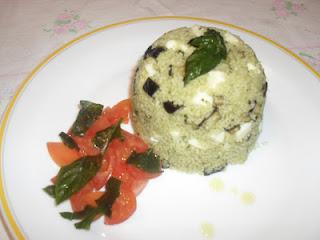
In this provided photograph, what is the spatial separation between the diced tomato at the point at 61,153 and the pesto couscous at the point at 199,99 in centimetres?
49

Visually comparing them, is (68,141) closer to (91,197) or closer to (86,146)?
(86,146)

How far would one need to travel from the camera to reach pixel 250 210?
2.10m

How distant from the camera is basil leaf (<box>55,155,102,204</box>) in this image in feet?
6.39

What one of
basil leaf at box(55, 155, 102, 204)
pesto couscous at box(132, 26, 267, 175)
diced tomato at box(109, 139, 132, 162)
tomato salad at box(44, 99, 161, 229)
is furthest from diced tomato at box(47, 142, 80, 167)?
pesto couscous at box(132, 26, 267, 175)

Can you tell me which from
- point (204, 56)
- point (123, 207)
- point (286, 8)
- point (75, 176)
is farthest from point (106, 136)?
point (286, 8)

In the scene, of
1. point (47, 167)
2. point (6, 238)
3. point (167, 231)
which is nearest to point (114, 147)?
point (47, 167)

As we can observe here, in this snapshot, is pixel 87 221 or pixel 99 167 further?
pixel 99 167

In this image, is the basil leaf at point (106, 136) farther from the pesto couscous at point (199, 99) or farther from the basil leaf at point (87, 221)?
the basil leaf at point (87, 221)

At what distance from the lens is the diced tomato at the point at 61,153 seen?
217 centimetres

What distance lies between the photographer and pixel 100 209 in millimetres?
1935

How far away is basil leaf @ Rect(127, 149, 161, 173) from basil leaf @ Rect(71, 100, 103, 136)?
0.38m

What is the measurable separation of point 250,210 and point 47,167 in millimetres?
1228

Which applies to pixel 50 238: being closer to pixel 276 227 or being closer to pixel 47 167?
pixel 47 167

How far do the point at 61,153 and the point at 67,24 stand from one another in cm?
163
